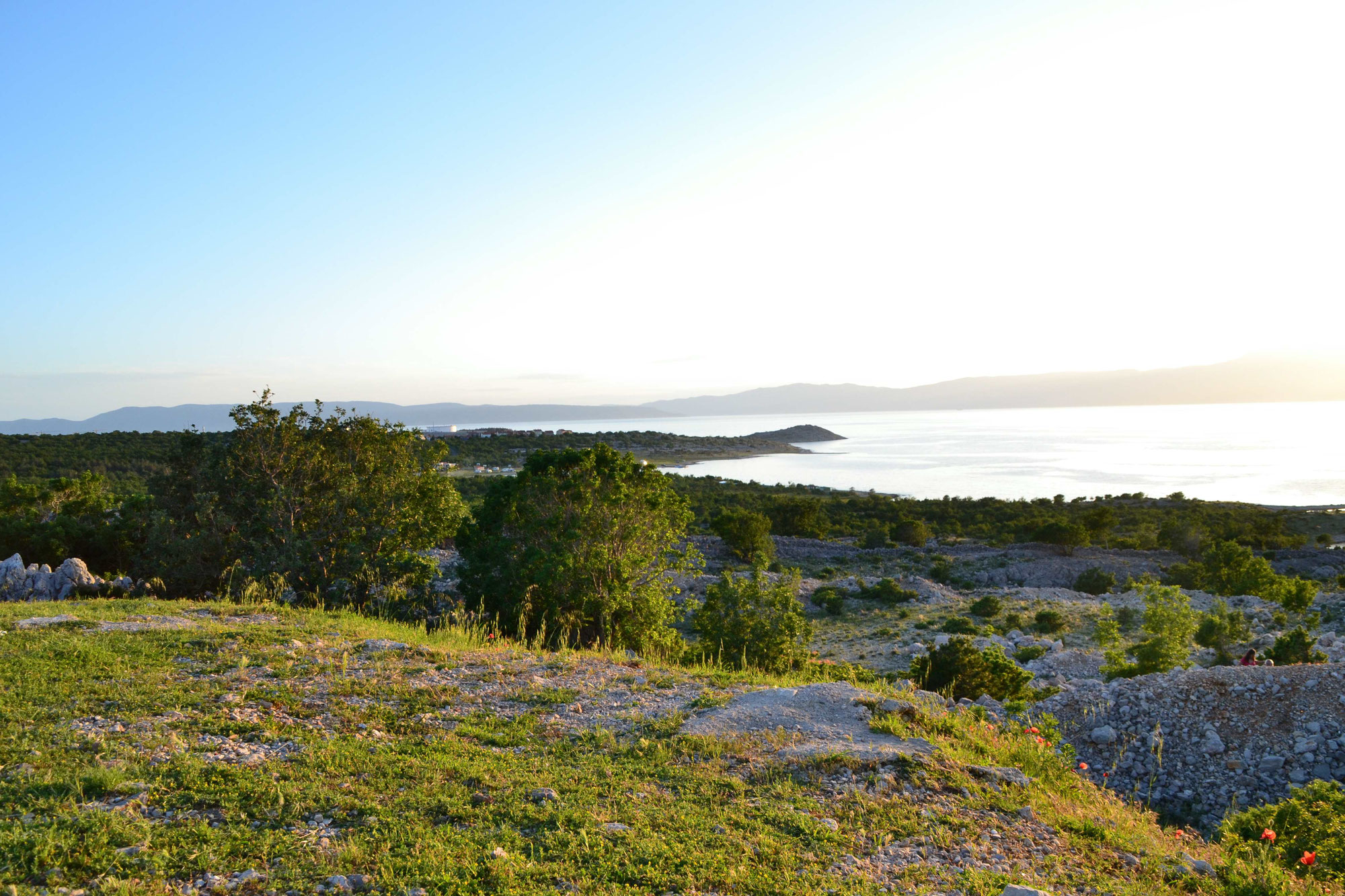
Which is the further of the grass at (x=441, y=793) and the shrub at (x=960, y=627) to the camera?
the shrub at (x=960, y=627)

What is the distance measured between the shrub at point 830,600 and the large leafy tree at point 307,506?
613 inches

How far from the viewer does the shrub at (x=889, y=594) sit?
1030 inches

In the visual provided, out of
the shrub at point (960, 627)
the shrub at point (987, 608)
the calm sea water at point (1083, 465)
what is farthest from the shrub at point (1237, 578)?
the calm sea water at point (1083, 465)

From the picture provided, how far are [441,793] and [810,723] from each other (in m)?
3.24

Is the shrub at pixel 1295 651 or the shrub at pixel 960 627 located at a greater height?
the shrub at pixel 1295 651

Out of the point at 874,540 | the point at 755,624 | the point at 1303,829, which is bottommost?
the point at 874,540

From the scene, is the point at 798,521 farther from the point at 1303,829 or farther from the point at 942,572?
the point at 1303,829

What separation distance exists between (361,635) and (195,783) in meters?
4.28

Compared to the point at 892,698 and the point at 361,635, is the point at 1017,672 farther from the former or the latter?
the point at 361,635

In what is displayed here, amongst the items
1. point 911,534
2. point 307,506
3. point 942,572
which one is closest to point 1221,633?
point 942,572

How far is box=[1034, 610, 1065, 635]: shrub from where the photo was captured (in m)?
22.2

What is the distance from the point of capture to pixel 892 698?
22.5 feet

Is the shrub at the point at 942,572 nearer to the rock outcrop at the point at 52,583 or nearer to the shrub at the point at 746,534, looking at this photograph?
the shrub at the point at 746,534

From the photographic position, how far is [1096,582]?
97.0 feet
